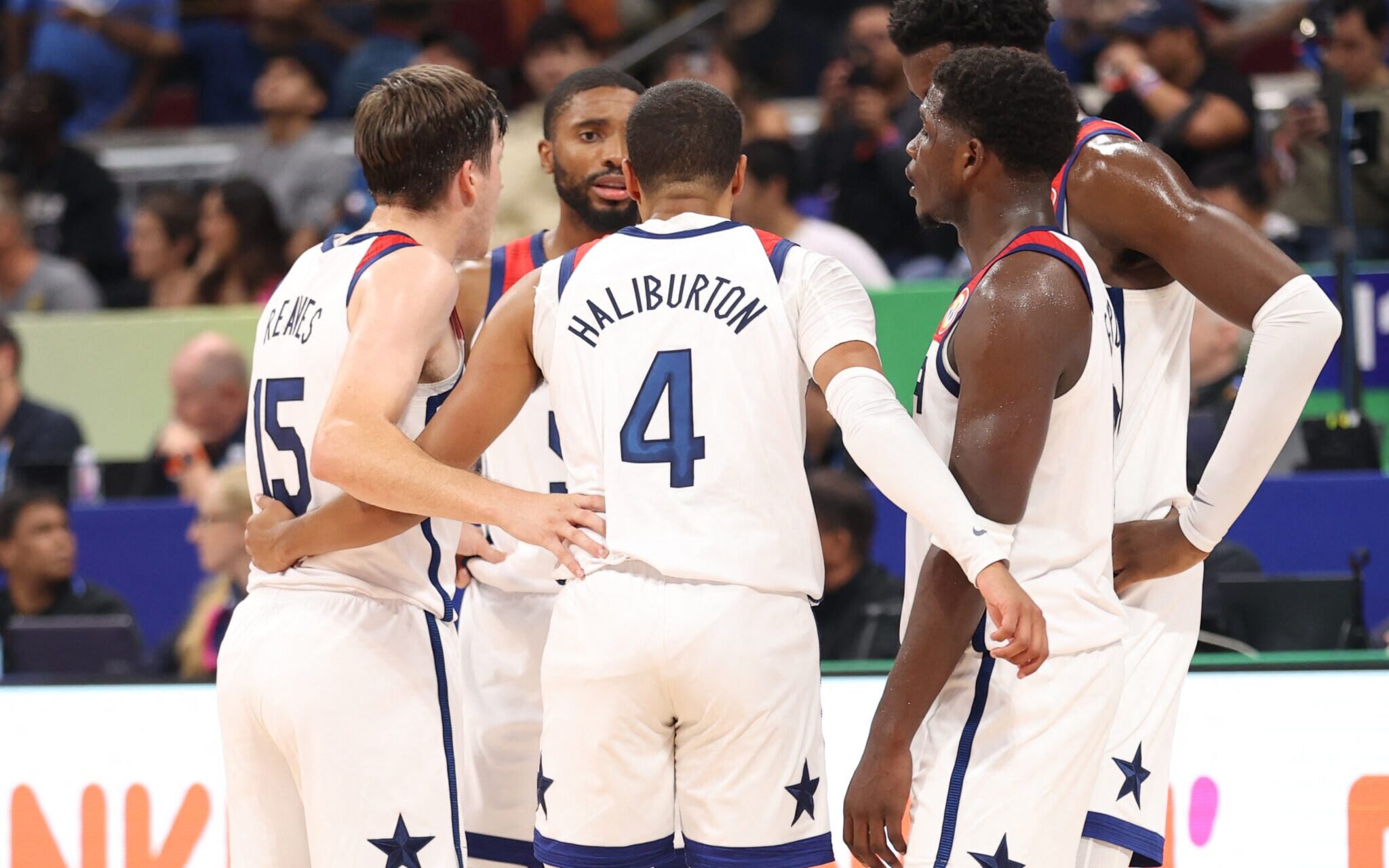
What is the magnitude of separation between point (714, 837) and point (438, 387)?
1.13 meters

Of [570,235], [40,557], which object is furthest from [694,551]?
[40,557]

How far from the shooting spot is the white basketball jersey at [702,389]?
3131mm

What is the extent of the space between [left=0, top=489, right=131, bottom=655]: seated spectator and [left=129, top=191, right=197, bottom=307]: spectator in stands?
2.61 metres

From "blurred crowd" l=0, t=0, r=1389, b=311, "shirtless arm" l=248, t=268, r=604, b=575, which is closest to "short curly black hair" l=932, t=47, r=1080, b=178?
"shirtless arm" l=248, t=268, r=604, b=575

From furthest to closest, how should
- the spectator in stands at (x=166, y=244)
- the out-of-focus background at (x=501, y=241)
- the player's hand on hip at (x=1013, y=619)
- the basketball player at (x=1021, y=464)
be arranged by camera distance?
the spectator in stands at (x=166, y=244) < the out-of-focus background at (x=501, y=241) < the basketball player at (x=1021, y=464) < the player's hand on hip at (x=1013, y=619)

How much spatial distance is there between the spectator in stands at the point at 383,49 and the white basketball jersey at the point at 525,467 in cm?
606

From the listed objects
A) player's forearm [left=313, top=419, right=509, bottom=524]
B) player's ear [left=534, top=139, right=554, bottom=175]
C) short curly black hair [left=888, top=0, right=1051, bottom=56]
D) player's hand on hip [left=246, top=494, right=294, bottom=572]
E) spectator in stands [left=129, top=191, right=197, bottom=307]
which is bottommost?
player's hand on hip [left=246, top=494, right=294, bottom=572]

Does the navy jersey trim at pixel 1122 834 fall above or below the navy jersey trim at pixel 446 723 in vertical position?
below

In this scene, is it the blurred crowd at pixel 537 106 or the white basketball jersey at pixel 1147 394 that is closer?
the white basketball jersey at pixel 1147 394

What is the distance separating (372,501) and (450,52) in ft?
22.8

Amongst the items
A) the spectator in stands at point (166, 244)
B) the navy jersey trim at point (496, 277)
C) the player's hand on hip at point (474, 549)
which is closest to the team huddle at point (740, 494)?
the player's hand on hip at point (474, 549)

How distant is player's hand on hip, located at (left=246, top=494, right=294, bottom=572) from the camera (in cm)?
342

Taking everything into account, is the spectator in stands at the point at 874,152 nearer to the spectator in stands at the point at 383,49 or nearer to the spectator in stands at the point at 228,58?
the spectator in stands at the point at 383,49

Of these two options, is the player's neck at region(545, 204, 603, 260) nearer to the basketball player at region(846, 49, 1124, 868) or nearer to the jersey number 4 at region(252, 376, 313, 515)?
the jersey number 4 at region(252, 376, 313, 515)
